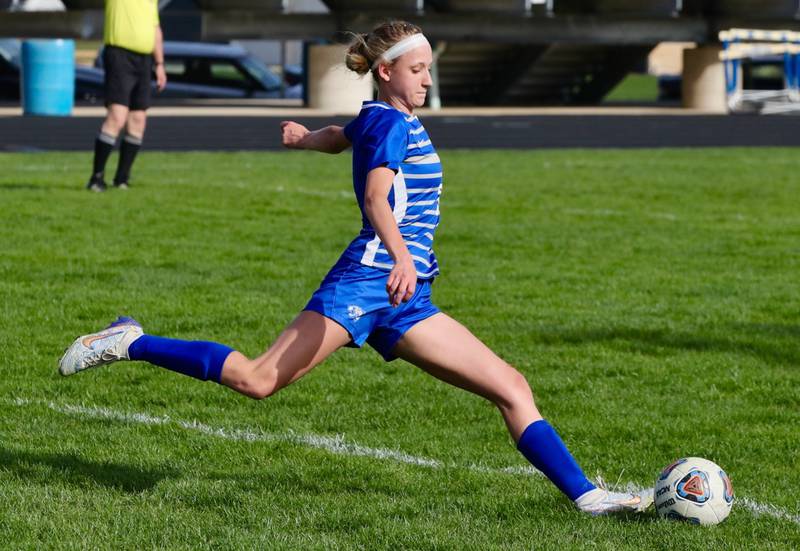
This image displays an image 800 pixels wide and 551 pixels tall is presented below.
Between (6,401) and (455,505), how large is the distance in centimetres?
229

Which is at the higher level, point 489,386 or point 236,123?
point 489,386

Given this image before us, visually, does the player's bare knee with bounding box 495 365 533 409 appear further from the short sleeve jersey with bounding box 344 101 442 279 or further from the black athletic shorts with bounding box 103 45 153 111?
the black athletic shorts with bounding box 103 45 153 111

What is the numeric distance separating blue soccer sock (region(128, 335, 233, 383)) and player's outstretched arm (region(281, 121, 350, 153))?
75 cm

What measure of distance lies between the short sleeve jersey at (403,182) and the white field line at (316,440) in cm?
98

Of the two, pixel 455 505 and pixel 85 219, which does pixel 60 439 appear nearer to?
pixel 455 505

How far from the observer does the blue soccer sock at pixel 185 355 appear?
4875 millimetres

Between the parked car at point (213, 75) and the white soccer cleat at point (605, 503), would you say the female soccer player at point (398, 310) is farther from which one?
the parked car at point (213, 75)

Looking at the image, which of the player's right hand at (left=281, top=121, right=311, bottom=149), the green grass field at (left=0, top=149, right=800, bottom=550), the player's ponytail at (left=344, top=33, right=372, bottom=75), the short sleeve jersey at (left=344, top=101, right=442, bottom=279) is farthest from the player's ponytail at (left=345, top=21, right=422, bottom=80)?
the green grass field at (left=0, top=149, right=800, bottom=550)

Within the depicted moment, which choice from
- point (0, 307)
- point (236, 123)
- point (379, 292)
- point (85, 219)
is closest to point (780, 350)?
point (379, 292)

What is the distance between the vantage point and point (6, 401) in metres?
6.29

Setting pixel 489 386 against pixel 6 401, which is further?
pixel 6 401

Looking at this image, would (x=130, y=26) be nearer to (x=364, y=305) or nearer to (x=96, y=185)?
(x=96, y=185)

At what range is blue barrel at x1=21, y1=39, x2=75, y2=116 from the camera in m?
28.2

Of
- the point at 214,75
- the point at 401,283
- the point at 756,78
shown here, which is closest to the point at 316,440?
the point at 401,283
